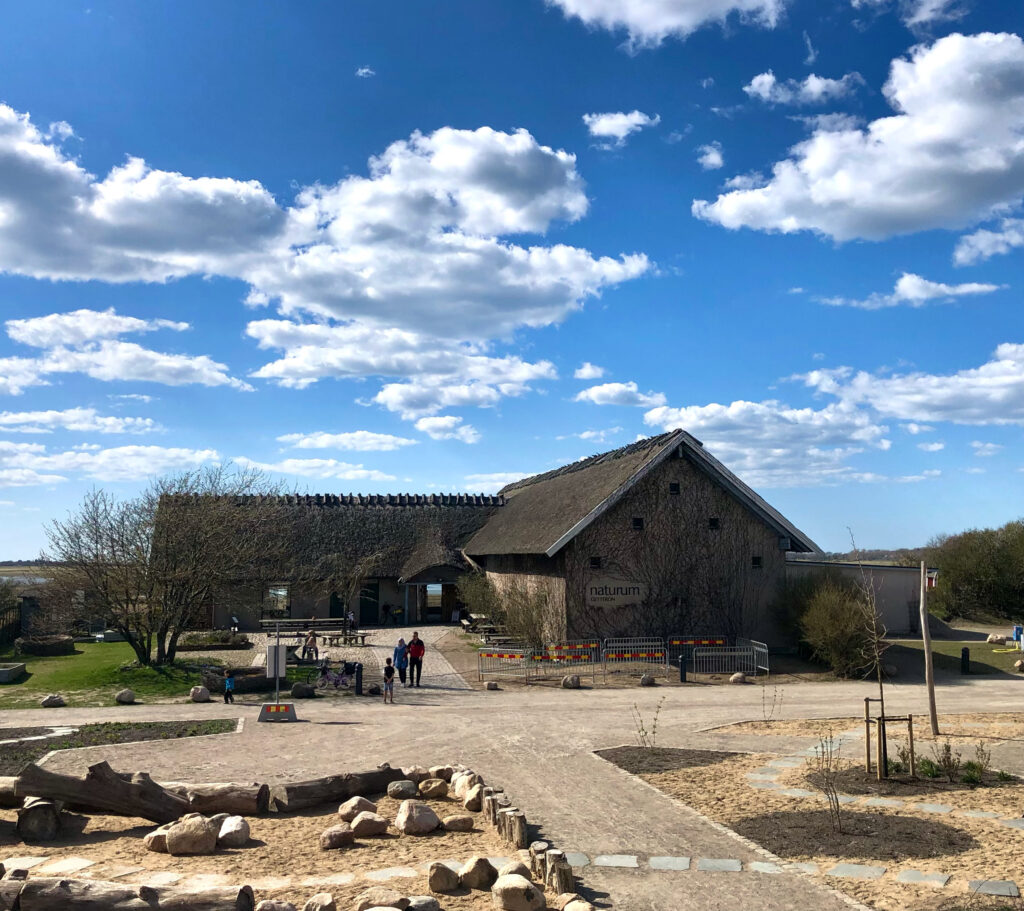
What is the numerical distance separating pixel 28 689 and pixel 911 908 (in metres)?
23.8

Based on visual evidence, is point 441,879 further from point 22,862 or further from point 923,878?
point 923,878

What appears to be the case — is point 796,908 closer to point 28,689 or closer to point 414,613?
point 28,689

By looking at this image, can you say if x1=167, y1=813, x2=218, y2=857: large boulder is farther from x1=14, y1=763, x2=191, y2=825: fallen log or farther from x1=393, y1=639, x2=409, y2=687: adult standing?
x1=393, y1=639, x2=409, y2=687: adult standing

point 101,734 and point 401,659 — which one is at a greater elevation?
point 401,659

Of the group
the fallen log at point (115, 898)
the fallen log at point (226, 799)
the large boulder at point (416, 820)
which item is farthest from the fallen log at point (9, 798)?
the large boulder at point (416, 820)

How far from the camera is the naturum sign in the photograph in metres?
31.5

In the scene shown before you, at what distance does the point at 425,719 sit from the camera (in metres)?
19.5

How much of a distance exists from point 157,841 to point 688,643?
23.9m

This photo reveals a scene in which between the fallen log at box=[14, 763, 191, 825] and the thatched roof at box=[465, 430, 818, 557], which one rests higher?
the thatched roof at box=[465, 430, 818, 557]

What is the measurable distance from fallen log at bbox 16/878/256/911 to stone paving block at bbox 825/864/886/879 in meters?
6.01

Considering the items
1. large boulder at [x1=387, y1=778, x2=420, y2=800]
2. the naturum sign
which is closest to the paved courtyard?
large boulder at [x1=387, y1=778, x2=420, y2=800]

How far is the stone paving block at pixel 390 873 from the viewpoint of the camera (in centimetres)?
878

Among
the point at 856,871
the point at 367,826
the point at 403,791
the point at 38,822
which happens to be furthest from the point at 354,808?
→ the point at 856,871

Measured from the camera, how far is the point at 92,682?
25250 mm
